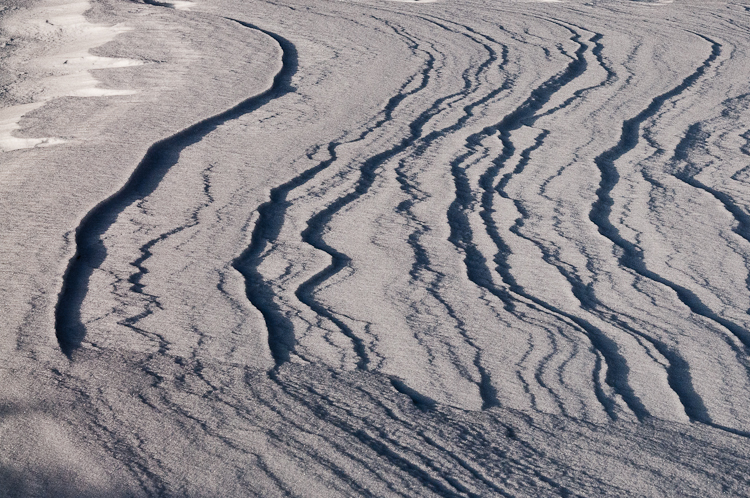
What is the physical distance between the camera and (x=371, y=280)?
271cm

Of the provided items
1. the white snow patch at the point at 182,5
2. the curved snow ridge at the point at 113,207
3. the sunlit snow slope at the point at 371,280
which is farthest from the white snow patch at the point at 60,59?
the white snow patch at the point at 182,5

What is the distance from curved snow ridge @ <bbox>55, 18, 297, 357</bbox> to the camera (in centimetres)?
234

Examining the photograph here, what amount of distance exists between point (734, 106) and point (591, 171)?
154 centimetres

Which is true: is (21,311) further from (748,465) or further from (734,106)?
(734,106)

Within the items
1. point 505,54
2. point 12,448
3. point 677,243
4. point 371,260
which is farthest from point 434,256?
point 505,54

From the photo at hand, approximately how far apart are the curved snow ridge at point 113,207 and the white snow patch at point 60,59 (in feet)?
1.70

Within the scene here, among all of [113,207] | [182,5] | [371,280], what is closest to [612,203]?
[371,280]

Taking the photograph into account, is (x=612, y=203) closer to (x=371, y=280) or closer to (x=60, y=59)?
(x=371, y=280)

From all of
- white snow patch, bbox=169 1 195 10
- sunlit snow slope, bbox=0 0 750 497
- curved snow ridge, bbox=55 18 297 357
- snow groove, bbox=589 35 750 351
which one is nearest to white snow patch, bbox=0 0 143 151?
sunlit snow slope, bbox=0 0 750 497

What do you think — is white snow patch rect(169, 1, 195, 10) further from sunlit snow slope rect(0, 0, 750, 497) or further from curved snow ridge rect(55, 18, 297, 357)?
curved snow ridge rect(55, 18, 297, 357)

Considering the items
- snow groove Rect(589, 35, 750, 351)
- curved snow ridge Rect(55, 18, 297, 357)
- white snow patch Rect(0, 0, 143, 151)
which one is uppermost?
snow groove Rect(589, 35, 750, 351)

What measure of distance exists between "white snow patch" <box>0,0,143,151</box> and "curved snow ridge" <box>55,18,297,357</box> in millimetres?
519

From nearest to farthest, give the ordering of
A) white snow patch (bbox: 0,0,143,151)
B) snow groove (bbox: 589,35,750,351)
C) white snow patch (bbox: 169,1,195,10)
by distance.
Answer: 1. snow groove (bbox: 589,35,750,351)
2. white snow patch (bbox: 0,0,143,151)
3. white snow patch (bbox: 169,1,195,10)

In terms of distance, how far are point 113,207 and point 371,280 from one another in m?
1.08
